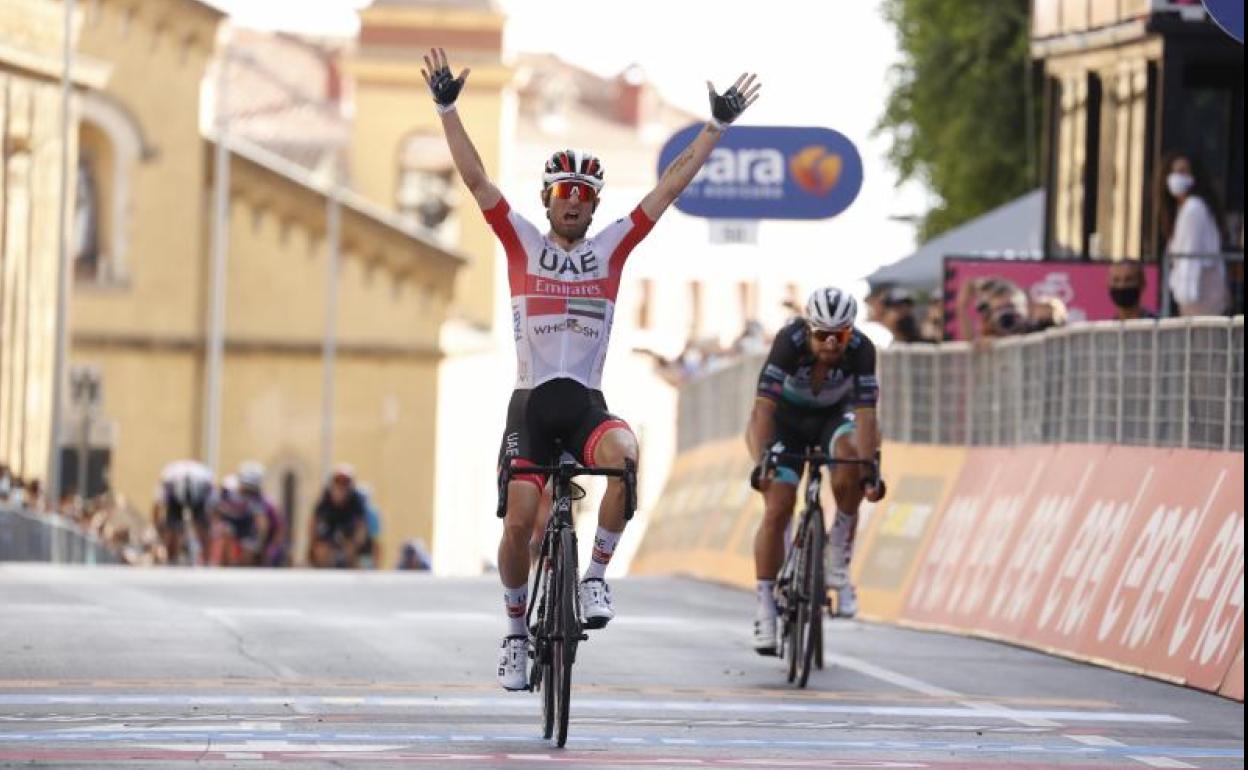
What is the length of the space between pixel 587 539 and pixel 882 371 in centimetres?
9103

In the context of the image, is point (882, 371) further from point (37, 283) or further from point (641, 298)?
point (641, 298)

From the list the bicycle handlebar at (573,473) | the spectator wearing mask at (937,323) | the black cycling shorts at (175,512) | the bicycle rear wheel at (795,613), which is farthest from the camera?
the black cycling shorts at (175,512)

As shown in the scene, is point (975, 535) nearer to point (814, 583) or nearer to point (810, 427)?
point (810, 427)

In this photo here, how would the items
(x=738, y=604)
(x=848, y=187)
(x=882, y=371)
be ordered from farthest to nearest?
(x=848, y=187)
(x=882, y=371)
(x=738, y=604)

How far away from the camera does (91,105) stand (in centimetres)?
8544

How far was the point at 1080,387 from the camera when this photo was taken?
2192 cm

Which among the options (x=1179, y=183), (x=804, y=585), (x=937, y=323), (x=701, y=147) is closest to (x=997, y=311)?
(x=1179, y=183)

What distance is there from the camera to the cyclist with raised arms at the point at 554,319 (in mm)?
14266

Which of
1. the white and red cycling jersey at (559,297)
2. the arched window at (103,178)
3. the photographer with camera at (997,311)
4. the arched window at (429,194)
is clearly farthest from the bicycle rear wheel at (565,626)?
the arched window at (429,194)

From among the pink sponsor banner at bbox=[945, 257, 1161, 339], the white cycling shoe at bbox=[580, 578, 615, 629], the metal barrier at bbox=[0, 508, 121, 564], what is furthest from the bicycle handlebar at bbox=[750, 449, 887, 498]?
the metal barrier at bbox=[0, 508, 121, 564]

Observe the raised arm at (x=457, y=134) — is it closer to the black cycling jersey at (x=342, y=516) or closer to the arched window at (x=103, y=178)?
the black cycling jersey at (x=342, y=516)

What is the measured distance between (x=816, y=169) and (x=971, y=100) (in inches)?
947

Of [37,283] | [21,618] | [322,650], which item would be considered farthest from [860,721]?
[37,283]

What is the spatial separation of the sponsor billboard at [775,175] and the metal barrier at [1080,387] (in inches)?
182
